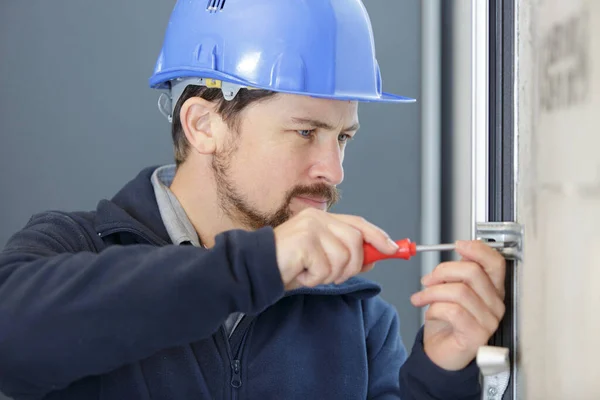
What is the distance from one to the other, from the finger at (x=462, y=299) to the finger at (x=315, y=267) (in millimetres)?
129

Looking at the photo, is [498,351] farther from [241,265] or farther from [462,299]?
[241,265]

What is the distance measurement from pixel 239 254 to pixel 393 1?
50.7 inches

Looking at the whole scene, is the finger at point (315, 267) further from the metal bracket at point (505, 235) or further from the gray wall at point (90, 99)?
the gray wall at point (90, 99)

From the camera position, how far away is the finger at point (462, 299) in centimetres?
85

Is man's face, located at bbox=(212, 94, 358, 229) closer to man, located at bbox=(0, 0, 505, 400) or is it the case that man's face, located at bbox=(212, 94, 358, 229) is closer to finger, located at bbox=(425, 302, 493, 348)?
man, located at bbox=(0, 0, 505, 400)

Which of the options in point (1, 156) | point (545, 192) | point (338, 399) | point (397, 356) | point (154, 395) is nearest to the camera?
point (545, 192)

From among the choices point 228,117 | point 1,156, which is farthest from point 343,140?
point 1,156

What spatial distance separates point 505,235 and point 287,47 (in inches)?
20.1

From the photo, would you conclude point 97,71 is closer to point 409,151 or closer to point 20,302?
point 409,151

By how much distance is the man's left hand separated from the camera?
2.74 feet

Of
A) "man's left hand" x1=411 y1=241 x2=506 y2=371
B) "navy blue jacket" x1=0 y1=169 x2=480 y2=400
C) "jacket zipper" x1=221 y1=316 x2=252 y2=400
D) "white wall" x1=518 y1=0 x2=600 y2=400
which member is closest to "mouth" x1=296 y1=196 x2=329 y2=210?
"navy blue jacket" x1=0 y1=169 x2=480 y2=400

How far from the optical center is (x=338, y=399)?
4.02ft

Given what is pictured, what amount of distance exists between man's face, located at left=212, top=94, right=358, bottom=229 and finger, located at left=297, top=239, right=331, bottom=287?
40 cm

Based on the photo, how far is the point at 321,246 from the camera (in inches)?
32.3
